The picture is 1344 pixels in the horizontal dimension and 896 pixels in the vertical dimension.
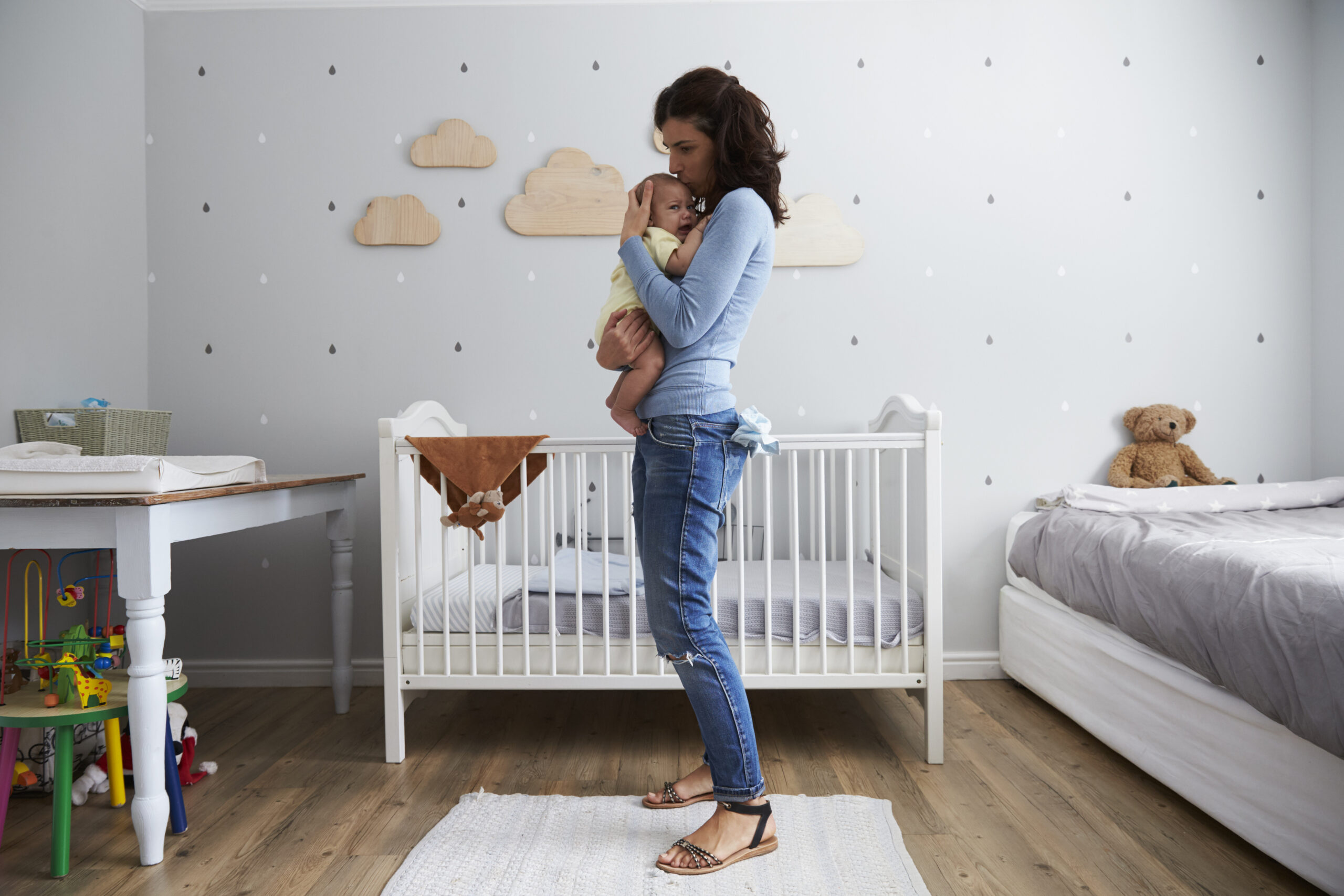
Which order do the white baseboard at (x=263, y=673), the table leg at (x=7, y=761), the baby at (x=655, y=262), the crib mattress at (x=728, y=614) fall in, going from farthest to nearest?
the white baseboard at (x=263, y=673) → the crib mattress at (x=728, y=614) → the table leg at (x=7, y=761) → the baby at (x=655, y=262)

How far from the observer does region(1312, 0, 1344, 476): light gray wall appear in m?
2.23

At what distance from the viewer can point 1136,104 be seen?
2.32 meters

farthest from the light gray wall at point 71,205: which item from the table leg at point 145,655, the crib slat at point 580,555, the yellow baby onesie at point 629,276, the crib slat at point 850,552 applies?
the crib slat at point 850,552

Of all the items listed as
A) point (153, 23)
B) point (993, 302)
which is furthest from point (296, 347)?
point (993, 302)

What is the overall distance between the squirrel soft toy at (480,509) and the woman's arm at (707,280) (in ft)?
2.21

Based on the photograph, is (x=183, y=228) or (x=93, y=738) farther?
(x=183, y=228)

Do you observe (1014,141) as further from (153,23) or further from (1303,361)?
(153,23)

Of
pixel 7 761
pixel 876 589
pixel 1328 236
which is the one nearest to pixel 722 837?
pixel 876 589

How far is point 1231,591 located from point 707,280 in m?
1.04

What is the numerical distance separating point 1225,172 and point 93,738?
338cm

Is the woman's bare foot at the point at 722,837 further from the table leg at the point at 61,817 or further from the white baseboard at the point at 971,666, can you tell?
the white baseboard at the point at 971,666

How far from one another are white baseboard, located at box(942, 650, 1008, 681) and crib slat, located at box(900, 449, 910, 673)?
0.69m

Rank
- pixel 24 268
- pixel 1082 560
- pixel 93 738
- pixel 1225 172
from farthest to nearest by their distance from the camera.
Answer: pixel 1225 172
pixel 24 268
pixel 1082 560
pixel 93 738

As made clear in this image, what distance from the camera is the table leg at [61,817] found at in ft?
4.16
